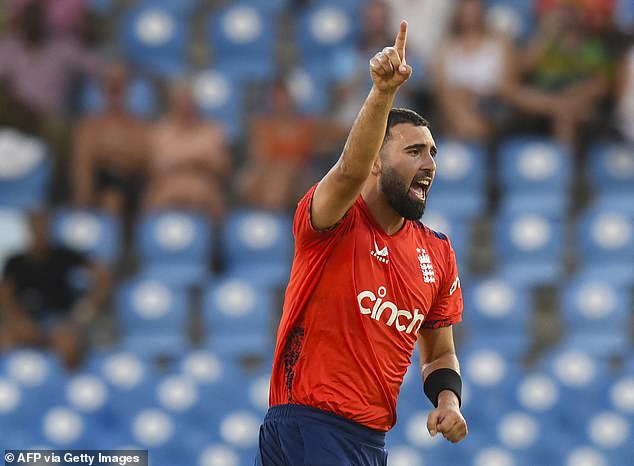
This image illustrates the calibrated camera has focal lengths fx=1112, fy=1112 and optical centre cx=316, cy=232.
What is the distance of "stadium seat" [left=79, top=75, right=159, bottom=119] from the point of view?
1027 cm

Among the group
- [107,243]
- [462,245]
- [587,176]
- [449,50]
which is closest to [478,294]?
[462,245]

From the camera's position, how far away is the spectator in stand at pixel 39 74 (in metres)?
10.0

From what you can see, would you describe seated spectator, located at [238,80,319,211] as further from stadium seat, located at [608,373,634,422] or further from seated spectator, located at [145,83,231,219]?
stadium seat, located at [608,373,634,422]

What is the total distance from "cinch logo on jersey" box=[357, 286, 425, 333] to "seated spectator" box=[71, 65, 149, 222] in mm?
5768

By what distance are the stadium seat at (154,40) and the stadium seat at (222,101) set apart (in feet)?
1.70

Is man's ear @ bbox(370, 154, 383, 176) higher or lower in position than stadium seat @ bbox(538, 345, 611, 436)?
lower

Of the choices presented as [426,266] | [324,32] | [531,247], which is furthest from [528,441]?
[324,32]

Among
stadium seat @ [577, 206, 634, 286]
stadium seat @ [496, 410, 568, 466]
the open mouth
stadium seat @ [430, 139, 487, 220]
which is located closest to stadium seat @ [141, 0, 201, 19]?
stadium seat @ [430, 139, 487, 220]

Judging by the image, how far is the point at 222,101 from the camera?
1036 centimetres

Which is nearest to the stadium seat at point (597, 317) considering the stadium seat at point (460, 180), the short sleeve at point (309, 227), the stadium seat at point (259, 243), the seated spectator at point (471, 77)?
the stadium seat at point (460, 180)

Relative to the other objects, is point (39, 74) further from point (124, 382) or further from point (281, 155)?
point (124, 382)

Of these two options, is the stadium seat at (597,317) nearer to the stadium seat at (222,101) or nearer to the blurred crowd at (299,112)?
the blurred crowd at (299,112)

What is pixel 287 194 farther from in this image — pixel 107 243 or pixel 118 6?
pixel 118 6

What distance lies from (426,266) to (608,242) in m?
5.20
